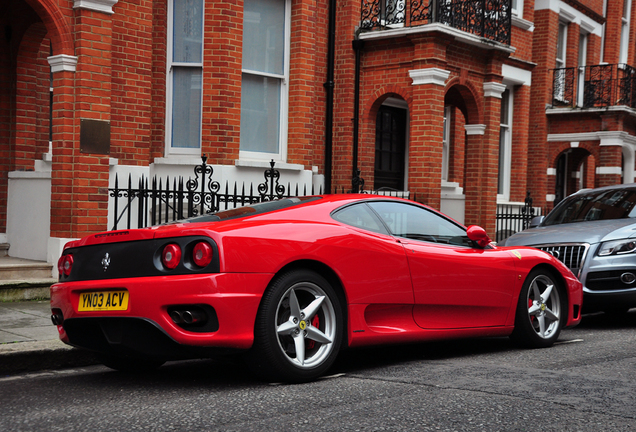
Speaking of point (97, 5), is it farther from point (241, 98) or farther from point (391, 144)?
point (391, 144)

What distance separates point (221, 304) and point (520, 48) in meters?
15.3

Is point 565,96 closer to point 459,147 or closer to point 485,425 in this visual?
point 459,147

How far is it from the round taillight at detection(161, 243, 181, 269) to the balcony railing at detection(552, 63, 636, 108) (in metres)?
16.6

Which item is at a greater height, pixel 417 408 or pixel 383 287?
pixel 383 287

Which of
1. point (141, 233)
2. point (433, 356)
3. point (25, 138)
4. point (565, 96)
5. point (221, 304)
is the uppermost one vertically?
point (565, 96)

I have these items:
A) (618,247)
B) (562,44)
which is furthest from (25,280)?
(562,44)

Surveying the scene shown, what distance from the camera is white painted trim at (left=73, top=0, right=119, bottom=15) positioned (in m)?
9.11

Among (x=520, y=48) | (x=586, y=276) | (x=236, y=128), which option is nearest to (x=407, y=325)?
(x=586, y=276)

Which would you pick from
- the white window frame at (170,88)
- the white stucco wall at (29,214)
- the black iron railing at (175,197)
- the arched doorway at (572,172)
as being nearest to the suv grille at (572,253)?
the black iron railing at (175,197)

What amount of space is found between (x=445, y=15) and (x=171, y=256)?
9796mm

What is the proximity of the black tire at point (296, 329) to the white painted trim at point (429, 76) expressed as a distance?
327 inches

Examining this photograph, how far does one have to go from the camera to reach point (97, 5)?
9.21m

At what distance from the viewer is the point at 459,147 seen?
55.1 ft

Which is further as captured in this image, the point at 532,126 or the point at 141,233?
the point at 532,126
